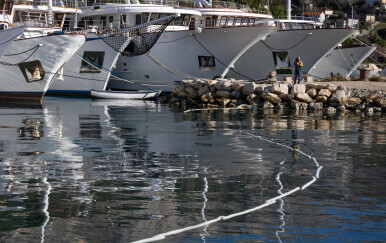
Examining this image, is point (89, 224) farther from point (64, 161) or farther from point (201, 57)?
point (201, 57)

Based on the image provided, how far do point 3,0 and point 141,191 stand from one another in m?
24.8

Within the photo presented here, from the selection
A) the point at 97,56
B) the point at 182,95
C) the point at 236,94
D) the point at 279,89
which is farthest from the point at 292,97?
the point at 97,56

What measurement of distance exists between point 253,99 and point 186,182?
63.6ft

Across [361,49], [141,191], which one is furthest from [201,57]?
[141,191]

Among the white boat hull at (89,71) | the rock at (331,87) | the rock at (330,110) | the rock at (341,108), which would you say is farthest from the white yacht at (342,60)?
the rock at (330,110)

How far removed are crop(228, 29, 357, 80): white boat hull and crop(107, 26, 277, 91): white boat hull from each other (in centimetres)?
234

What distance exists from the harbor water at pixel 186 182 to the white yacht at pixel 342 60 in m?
25.7

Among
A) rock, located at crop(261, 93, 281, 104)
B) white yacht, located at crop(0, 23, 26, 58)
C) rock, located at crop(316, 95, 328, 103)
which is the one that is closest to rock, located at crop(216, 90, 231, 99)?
rock, located at crop(261, 93, 281, 104)

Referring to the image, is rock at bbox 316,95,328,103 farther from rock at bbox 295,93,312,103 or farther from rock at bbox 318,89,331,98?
rock at bbox 295,93,312,103

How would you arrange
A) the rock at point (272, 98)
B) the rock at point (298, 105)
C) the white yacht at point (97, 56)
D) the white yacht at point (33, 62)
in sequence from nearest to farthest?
the rock at point (298, 105) → the rock at point (272, 98) → the white yacht at point (33, 62) → the white yacht at point (97, 56)

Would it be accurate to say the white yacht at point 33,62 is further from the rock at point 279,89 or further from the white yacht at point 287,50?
the white yacht at point 287,50

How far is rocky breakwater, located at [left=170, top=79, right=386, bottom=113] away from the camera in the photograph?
29250 mm

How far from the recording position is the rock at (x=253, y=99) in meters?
30.2

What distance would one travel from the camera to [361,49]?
46.4 metres
